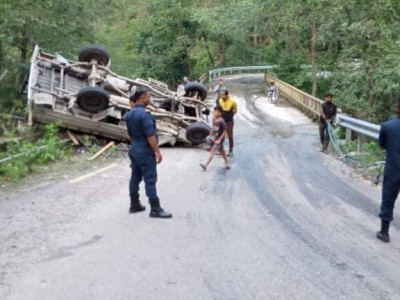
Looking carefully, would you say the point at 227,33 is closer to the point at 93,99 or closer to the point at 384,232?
the point at 93,99

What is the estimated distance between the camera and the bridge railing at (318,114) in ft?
44.0

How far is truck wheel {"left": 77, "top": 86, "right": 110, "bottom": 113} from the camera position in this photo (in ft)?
47.0

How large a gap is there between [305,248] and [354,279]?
3.60 ft

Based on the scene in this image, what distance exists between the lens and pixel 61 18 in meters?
25.1

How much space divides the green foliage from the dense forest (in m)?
6.95

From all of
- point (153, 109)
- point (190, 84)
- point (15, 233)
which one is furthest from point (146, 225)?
point (190, 84)

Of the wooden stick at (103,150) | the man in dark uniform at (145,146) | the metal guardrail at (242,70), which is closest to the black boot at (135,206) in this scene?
the man in dark uniform at (145,146)

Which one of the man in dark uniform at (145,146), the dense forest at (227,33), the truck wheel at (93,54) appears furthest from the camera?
the dense forest at (227,33)

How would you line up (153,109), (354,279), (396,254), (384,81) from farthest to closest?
(384,81) < (153,109) < (396,254) < (354,279)

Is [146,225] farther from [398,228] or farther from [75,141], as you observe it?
[75,141]

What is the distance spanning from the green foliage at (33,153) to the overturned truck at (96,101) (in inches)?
25.1

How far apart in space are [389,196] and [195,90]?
12790 millimetres

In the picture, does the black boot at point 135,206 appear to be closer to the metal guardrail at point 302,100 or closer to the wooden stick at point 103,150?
the wooden stick at point 103,150

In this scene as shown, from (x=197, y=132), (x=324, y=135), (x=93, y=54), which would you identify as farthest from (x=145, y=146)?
(x=93, y=54)
